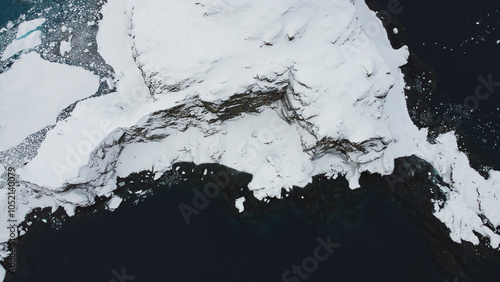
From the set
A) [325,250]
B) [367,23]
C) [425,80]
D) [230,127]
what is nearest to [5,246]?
[230,127]

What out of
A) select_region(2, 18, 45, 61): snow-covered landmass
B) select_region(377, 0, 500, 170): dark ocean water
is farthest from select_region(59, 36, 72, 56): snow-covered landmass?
select_region(377, 0, 500, 170): dark ocean water

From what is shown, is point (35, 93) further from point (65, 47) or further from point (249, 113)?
point (249, 113)

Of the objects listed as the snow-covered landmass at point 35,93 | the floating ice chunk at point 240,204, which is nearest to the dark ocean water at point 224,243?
the floating ice chunk at point 240,204

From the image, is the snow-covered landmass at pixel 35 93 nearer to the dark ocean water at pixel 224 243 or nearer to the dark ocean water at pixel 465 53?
the dark ocean water at pixel 224 243

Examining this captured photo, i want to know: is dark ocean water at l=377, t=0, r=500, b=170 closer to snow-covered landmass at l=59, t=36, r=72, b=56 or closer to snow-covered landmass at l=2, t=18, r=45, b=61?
snow-covered landmass at l=59, t=36, r=72, b=56

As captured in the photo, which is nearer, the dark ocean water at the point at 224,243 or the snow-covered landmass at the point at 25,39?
the dark ocean water at the point at 224,243

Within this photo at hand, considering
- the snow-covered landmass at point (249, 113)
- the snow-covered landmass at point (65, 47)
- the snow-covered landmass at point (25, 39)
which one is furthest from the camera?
the snow-covered landmass at point (25, 39)

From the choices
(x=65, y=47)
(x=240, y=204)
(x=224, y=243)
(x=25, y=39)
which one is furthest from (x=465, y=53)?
(x=25, y=39)
